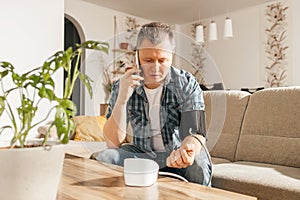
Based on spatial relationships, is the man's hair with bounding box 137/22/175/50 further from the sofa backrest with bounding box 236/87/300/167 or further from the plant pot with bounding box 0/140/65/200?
the sofa backrest with bounding box 236/87/300/167

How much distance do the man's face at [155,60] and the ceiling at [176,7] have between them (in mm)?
3960

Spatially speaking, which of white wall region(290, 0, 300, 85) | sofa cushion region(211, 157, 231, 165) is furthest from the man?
white wall region(290, 0, 300, 85)

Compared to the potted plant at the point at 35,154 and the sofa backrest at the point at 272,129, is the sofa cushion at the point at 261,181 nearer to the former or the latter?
the sofa backrest at the point at 272,129

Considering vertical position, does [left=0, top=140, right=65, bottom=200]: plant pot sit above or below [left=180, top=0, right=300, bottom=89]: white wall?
below

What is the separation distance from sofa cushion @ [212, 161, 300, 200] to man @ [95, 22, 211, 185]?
585 millimetres

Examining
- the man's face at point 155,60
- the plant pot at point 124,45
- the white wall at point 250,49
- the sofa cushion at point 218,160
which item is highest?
the white wall at point 250,49

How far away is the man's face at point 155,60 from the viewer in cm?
91

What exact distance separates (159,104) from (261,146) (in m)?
1.25

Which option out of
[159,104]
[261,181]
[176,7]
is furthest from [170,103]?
[176,7]

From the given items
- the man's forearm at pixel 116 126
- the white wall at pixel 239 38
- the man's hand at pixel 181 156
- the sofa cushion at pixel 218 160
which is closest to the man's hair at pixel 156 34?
the man's forearm at pixel 116 126

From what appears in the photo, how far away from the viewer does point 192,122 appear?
973 mm

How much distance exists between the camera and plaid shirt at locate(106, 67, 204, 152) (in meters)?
0.96

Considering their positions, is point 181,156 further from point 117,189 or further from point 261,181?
point 261,181

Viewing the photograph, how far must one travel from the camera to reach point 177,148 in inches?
38.9
